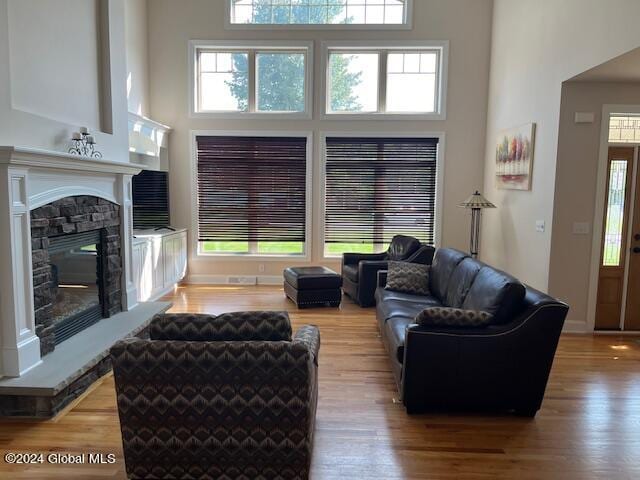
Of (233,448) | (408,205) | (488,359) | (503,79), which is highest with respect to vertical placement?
(503,79)

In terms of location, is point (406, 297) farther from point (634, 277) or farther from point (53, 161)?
point (53, 161)

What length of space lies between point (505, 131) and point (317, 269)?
3256 millimetres

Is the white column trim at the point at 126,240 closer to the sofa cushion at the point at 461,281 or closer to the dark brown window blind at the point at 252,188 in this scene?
the dark brown window blind at the point at 252,188

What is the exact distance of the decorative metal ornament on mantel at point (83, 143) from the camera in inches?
161

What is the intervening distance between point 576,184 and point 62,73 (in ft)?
17.2

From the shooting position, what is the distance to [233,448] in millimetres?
2395

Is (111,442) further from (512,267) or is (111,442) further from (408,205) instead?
(408,205)

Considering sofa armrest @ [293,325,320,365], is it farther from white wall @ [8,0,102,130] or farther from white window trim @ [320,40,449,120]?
white window trim @ [320,40,449,120]

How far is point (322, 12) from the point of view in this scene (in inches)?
285

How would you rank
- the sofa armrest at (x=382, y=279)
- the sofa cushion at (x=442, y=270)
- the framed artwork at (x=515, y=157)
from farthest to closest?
1. the framed artwork at (x=515, y=157)
2. the sofa armrest at (x=382, y=279)
3. the sofa cushion at (x=442, y=270)

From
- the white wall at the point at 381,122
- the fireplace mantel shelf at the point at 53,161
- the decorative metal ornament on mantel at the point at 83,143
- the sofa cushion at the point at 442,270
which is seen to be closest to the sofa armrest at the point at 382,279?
the sofa cushion at the point at 442,270

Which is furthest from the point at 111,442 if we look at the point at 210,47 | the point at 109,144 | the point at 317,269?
the point at 210,47

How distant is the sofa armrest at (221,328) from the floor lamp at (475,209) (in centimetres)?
470

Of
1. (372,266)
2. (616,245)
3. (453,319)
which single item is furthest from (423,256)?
(453,319)
